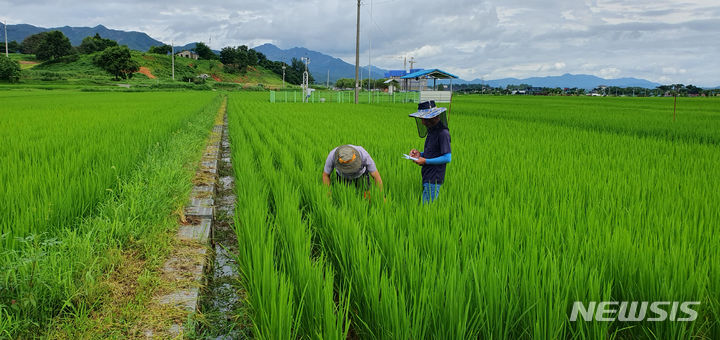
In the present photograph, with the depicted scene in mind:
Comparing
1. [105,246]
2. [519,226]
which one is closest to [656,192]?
[519,226]

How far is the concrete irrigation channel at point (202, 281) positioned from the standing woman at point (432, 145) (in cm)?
151

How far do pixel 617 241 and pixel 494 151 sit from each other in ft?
12.9

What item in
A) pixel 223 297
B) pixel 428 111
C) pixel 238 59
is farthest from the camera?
pixel 238 59

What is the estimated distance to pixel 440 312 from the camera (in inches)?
59.7

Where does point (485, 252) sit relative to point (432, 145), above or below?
below

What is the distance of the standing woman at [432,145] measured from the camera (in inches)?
121

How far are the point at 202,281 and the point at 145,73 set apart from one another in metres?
74.5

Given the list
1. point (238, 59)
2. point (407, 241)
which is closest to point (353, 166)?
point (407, 241)

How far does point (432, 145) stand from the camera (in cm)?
331

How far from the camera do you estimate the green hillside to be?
158 feet

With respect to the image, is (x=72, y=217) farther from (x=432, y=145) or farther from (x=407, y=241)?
(x=432, y=145)

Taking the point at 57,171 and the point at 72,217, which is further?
the point at 57,171

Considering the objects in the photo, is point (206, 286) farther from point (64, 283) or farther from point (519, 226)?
point (519, 226)

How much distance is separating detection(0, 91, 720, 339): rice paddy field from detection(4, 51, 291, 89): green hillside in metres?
50.9
